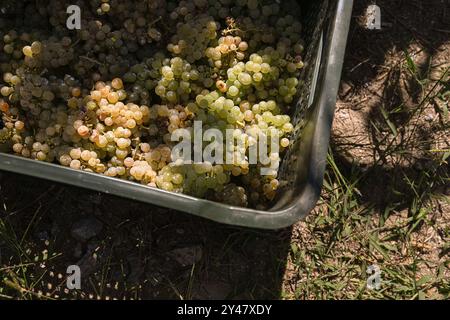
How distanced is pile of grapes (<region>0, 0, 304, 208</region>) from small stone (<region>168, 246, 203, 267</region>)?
32 centimetres

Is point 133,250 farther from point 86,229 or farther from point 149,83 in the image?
point 149,83

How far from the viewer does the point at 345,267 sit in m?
1.86

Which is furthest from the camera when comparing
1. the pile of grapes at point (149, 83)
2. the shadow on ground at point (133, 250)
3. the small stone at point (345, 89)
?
the small stone at point (345, 89)

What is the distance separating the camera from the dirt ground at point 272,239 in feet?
6.01

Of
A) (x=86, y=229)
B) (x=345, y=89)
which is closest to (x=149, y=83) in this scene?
(x=86, y=229)

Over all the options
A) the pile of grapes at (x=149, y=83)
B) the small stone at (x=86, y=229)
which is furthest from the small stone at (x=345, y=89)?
the small stone at (x=86, y=229)

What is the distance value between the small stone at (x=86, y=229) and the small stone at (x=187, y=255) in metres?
0.25

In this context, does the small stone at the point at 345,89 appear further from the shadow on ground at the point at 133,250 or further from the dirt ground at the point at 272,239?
the shadow on ground at the point at 133,250

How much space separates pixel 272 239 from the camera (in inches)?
73.1

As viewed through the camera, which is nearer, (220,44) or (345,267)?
(220,44)

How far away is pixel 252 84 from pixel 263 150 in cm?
21
